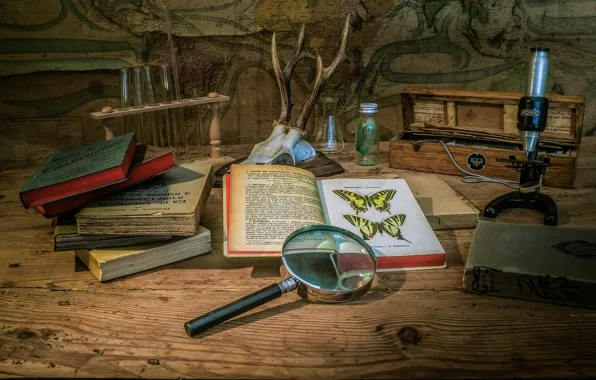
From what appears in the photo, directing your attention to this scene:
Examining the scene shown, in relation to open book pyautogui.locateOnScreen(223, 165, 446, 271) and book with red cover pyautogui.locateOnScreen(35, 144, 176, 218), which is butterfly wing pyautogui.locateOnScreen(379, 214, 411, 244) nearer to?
open book pyautogui.locateOnScreen(223, 165, 446, 271)

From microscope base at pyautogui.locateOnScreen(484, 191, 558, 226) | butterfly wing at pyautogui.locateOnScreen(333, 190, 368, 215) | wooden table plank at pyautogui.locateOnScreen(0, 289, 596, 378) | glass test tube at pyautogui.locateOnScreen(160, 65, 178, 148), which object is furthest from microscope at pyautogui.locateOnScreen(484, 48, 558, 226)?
glass test tube at pyautogui.locateOnScreen(160, 65, 178, 148)

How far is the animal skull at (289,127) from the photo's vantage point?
1848mm

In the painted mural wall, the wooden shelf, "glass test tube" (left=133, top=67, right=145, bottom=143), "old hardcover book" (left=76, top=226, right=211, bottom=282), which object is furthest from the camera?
the painted mural wall

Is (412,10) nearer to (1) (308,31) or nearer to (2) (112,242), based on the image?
(1) (308,31)

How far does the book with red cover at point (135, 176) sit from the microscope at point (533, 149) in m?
0.83

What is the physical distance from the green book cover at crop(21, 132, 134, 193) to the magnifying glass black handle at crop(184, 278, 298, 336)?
0.42 m

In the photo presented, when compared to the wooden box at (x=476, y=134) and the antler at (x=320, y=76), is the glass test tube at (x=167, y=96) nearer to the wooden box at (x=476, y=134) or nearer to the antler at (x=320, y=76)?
the antler at (x=320, y=76)

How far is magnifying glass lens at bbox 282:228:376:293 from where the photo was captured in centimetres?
104

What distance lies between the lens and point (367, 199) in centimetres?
138

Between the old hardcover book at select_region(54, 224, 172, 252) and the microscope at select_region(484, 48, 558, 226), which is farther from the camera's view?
the microscope at select_region(484, 48, 558, 226)

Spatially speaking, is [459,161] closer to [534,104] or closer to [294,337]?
[534,104]

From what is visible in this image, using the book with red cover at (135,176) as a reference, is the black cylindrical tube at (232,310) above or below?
below

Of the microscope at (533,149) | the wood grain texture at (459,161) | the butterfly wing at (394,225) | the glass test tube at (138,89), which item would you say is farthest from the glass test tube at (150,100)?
the microscope at (533,149)

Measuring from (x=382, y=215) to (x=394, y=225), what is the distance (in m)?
0.05
